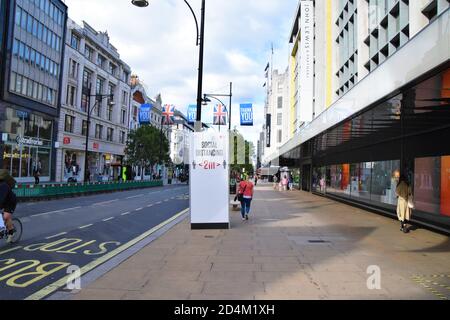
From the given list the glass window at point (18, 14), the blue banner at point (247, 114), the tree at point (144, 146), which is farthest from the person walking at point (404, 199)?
the tree at point (144, 146)

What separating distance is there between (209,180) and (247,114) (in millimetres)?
24612

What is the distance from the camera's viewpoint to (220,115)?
116 feet

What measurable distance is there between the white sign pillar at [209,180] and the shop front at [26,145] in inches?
1041

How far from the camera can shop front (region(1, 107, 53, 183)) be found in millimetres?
36531

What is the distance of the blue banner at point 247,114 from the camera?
3600cm

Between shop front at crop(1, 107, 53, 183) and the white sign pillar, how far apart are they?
1041 inches

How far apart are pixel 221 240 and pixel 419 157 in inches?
275

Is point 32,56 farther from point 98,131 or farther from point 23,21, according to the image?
point 98,131

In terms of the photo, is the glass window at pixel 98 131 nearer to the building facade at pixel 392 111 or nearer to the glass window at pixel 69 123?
the glass window at pixel 69 123

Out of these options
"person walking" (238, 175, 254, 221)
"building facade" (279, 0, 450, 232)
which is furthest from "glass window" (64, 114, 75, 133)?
"person walking" (238, 175, 254, 221)

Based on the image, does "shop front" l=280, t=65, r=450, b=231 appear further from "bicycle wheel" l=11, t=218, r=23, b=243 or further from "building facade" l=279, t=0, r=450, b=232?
"bicycle wheel" l=11, t=218, r=23, b=243

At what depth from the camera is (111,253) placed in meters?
8.63

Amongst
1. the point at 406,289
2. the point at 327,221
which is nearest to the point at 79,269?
the point at 406,289
